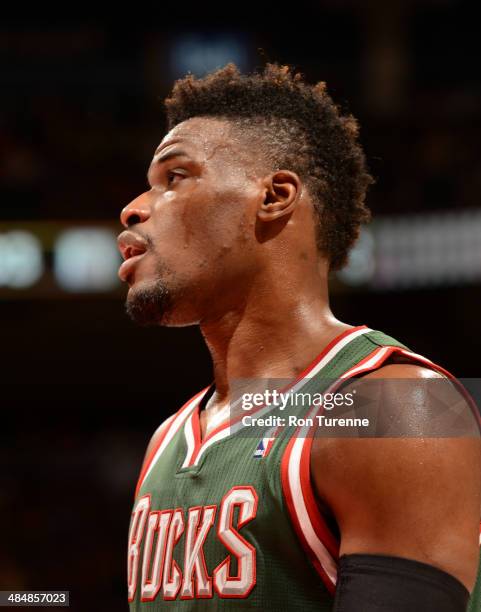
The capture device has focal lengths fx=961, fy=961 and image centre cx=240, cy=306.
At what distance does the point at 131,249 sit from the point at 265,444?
66 centimetres

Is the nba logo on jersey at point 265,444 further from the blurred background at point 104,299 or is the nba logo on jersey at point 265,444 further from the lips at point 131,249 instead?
the blurred background at point 104,299

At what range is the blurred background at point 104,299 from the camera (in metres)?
A: 8.79

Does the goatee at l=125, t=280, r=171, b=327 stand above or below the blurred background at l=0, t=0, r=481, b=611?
below

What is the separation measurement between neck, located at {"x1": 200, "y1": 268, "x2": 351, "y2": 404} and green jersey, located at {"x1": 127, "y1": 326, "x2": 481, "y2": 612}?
71mm

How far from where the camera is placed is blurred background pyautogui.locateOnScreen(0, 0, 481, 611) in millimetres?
8789

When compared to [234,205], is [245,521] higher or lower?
lower

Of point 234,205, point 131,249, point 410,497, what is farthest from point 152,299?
point 410,497

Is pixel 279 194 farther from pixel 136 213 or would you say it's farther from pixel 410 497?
pixel 410 497

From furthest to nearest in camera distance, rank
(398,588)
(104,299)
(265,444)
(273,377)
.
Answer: (104,299), (273,377), (265,444), (398,588)

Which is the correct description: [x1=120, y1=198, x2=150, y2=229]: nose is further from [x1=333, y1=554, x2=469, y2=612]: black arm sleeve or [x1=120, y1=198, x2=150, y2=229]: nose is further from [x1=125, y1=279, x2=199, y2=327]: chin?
[x1=333, y1=554, x2=469, y2=612]: black arm sleeve

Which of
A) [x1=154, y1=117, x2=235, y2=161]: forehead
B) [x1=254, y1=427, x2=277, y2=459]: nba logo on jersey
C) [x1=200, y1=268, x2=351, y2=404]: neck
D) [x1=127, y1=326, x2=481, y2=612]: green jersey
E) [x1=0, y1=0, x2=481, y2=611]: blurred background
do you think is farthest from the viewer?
[x1=0, y1=0, x2=481, y2=611]: blurred background

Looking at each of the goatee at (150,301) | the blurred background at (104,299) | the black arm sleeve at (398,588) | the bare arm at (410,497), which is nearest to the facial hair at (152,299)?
the goatee at (150,301)

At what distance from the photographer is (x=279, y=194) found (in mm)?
2447

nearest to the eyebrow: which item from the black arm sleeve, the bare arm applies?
the bare arm
